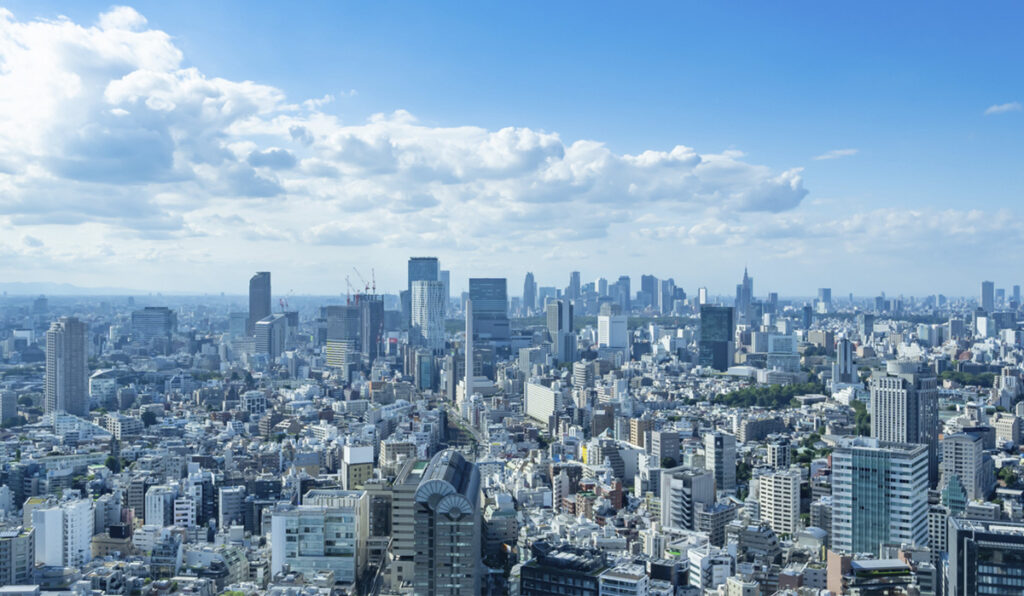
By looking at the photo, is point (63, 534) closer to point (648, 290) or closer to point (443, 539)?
point (443, 539)

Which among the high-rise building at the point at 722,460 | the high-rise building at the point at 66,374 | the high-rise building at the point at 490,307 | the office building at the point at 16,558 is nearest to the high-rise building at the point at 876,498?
the high-rise building at the point at 722,460

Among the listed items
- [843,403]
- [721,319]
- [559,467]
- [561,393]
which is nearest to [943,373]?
[843,403]

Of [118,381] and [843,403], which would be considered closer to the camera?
[843,403]

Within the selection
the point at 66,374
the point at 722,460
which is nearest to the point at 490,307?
the point at 66,374

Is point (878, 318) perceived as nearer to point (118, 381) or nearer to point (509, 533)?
point (118, 381)

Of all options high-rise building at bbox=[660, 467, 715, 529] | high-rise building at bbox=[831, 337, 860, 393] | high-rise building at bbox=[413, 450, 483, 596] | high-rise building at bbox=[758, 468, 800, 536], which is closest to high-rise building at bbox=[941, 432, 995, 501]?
high-rise building at bbox=[758, 468, 800, 536]

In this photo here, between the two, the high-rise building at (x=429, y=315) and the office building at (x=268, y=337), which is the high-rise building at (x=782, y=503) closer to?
the high-rise building at (x=429, y=315)
